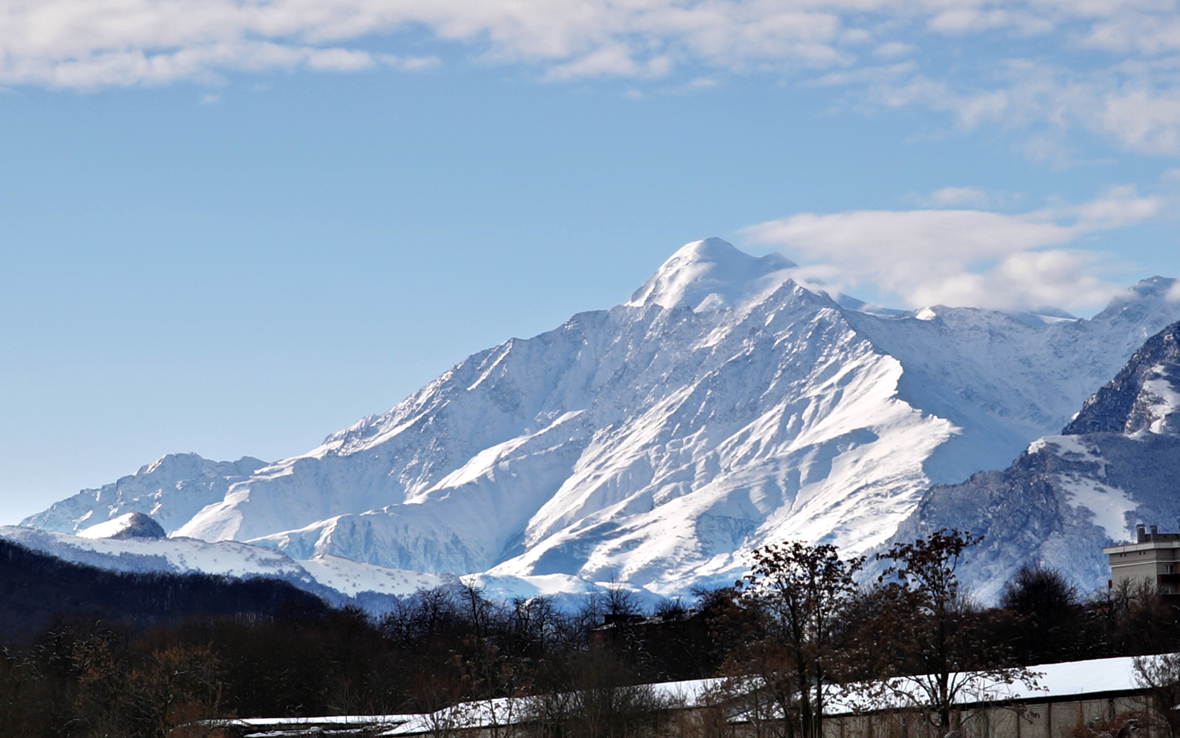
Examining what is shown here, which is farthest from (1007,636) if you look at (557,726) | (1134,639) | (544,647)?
(557,726)

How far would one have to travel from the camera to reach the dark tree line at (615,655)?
5209 cm

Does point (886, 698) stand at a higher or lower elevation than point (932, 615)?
lower

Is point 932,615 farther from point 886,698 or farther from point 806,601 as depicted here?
point 806,601

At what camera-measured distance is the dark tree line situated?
52.1 m

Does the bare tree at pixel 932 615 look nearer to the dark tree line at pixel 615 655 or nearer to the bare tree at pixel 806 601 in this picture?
the dark tree line at pixel 615 655

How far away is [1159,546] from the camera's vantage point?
7574 inches

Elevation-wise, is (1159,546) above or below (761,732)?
above

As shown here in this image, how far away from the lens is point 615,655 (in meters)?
103

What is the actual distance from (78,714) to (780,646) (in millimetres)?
58620

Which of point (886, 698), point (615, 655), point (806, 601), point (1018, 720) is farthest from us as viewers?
point (615, 655)

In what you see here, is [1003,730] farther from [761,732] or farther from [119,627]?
[119,627]

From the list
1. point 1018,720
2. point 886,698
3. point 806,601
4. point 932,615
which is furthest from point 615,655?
point 806,601

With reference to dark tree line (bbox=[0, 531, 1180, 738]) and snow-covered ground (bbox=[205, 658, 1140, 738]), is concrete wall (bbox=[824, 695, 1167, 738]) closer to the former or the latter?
snow-covered ground (bbox=[205, 658, 1140, 738])

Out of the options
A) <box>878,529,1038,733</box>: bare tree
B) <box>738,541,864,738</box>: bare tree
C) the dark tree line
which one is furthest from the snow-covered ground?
<box>878,529,1038,733</box>: bare tree
